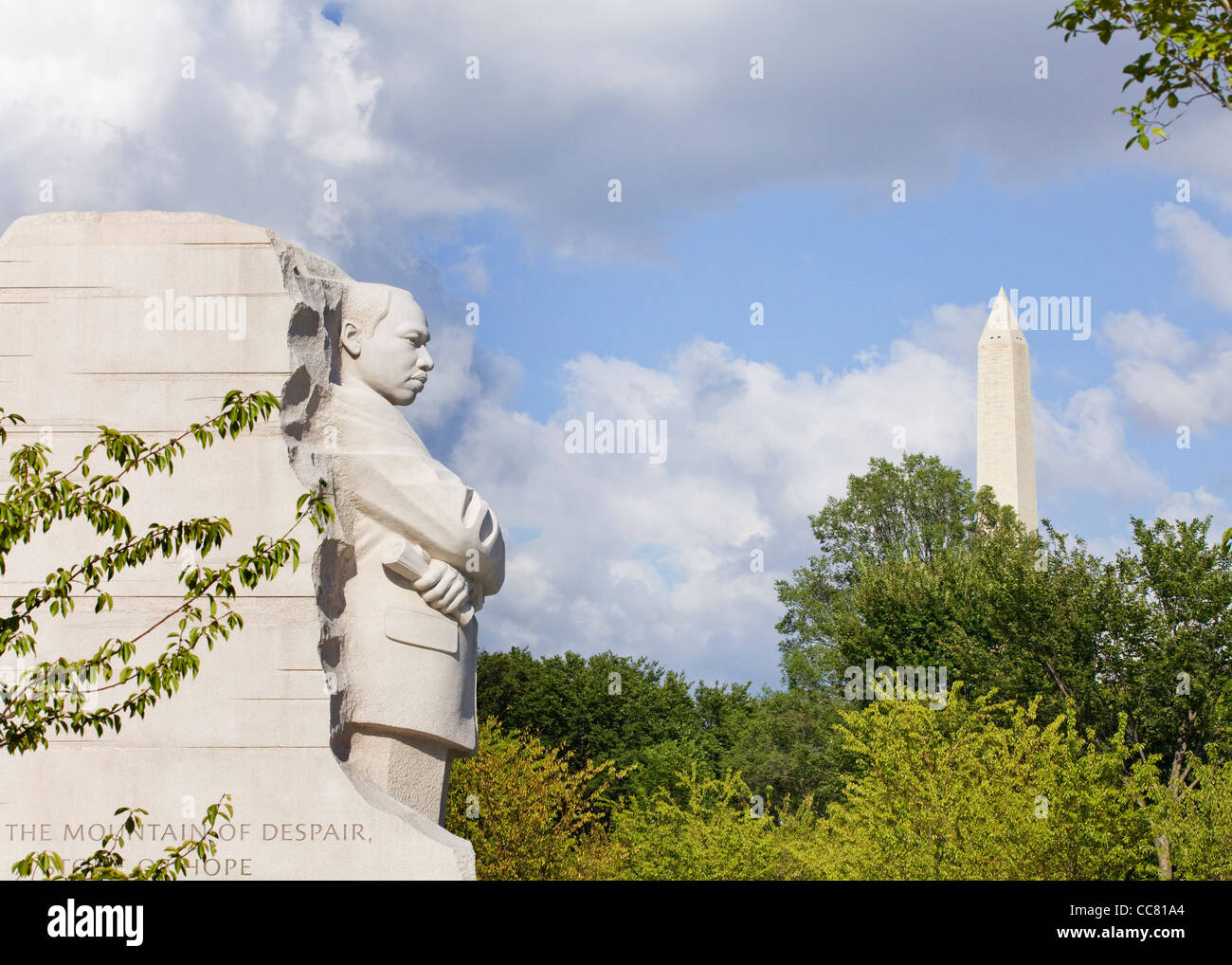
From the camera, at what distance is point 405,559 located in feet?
34.4

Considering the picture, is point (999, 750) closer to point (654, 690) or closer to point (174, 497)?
point (174, 497)

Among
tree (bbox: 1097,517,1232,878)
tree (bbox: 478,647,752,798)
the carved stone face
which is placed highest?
the carved stone face

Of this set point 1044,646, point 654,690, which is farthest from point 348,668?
point 654,690

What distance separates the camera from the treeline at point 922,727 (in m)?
19.6

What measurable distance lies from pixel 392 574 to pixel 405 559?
0.21 metres

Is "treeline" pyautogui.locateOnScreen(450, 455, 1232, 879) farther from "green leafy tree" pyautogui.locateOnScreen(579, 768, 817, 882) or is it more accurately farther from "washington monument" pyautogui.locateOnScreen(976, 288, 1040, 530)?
"washington monument" pyautogui.locateOnScreen(976, 288, 1040, 530)

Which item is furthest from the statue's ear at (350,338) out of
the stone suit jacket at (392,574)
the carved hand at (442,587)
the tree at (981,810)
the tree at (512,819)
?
the tree at (512,819)

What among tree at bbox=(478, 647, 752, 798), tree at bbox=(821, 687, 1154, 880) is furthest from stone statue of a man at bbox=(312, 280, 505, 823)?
tree at bbox=(478, 647, 752, 798)

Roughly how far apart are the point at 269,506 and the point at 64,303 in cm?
228

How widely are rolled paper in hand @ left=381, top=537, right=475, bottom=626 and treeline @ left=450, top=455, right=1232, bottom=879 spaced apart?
18.5 ft

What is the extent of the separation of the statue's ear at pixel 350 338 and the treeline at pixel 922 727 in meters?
6.29

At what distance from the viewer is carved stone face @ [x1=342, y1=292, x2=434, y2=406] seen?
36.9ft
